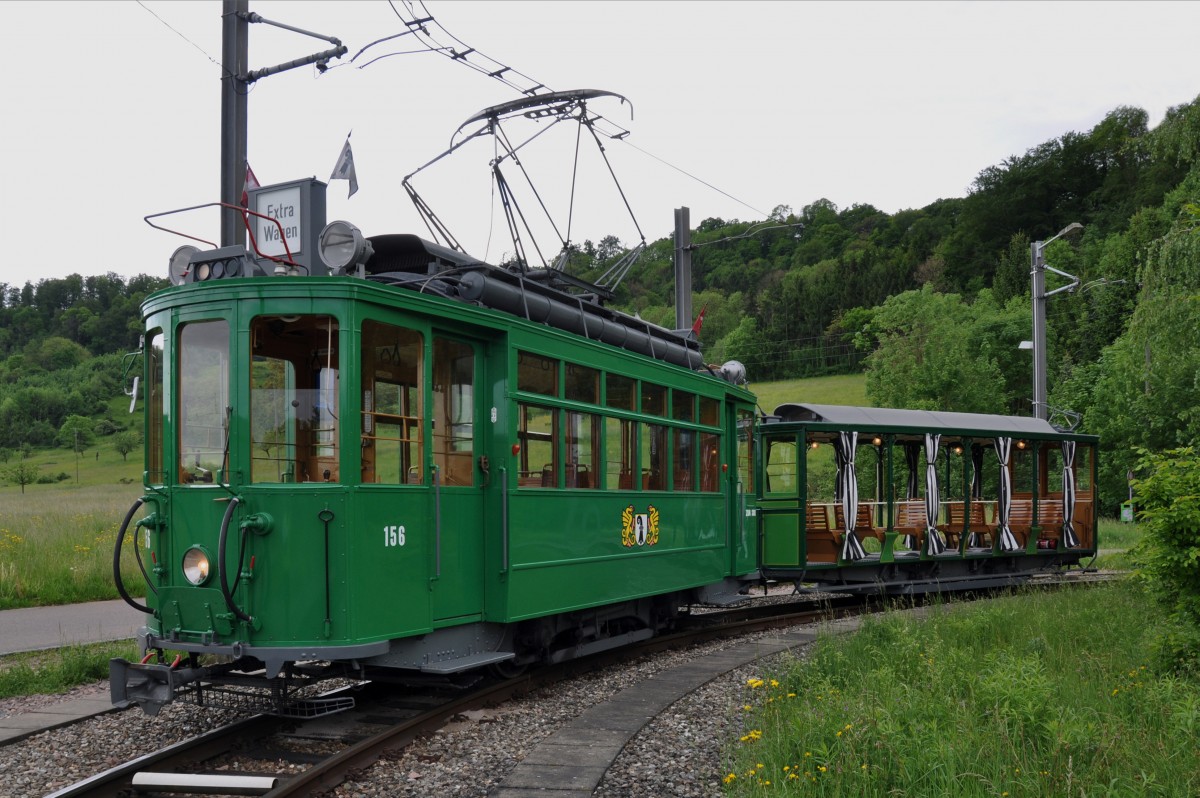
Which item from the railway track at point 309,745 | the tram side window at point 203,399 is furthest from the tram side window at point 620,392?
the tram side window at point 203,399

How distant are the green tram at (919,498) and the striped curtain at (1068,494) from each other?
24 millimetres

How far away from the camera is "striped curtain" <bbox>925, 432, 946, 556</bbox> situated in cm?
1571

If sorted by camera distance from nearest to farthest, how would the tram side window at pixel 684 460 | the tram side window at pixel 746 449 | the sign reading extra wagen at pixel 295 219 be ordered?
1. the sign reading extra wagen at pixel 295 219
2. the tram side window at pixel 684 460
3. the tram side window at pixel 746 449

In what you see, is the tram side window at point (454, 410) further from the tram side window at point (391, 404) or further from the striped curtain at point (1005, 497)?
the striped curtain at point (1005, 497)

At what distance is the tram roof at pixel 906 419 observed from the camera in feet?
48.8

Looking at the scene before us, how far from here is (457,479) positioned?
7.64m

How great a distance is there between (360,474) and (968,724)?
12.7 feet

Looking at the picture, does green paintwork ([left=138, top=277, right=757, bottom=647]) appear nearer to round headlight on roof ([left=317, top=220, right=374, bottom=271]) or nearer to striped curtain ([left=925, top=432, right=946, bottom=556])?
round headlight on roof ([left=317, top=220, right=374, bottom=271])

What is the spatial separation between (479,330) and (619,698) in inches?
Answer: 118

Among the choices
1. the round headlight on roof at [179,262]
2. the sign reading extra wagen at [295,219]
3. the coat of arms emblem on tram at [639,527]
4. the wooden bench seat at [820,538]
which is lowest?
the wooden bench seat at [820,538]

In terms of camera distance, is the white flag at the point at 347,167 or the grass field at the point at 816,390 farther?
the grass field at the point at 816,390

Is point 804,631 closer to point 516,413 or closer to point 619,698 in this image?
point 619,698

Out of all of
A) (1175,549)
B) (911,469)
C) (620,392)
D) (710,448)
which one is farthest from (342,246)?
(911,469)

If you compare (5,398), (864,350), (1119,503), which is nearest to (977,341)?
(864,350)
